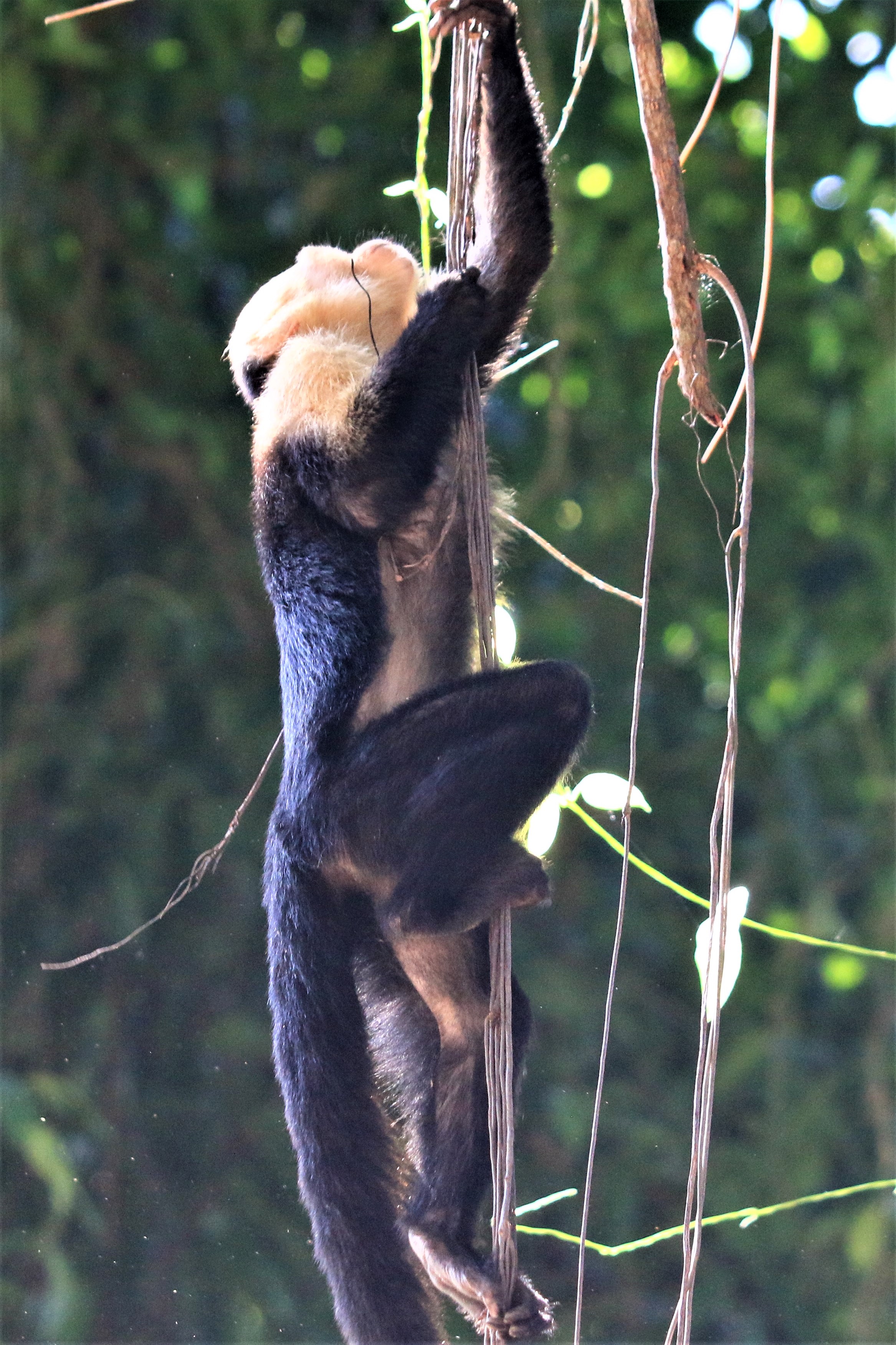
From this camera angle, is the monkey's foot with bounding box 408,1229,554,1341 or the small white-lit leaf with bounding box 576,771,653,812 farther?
the small white-lit leaf with bounding box 576,771,653,812

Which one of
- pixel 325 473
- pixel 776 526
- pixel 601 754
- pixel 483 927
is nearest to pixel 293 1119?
pixel 483 927

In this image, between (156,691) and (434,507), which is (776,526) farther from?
(434,507)

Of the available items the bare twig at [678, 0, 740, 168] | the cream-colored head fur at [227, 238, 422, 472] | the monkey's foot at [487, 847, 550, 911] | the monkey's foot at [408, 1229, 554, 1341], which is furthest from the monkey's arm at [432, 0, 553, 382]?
the monkey's foot at [408, 1229, 554, 1341]

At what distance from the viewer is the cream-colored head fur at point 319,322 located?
3.94ft

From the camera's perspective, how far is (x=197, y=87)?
8.23ft

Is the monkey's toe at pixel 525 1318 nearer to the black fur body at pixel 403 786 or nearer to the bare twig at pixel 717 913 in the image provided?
the black fur body at pixel 403 786

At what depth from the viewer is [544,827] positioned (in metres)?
1.20

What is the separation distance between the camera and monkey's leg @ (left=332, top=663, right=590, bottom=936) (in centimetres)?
100

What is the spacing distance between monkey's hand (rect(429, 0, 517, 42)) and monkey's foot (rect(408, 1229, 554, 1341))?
958 mm

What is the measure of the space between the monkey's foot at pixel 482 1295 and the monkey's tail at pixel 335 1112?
0.02 meters

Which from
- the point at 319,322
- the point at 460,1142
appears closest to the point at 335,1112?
the point at 460,1142

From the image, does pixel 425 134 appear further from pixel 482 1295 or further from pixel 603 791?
pixel 482 1295

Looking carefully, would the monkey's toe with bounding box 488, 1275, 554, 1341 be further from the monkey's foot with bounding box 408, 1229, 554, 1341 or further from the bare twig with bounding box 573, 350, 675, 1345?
the bare twig with bounding box 573, 350, 675, 1345

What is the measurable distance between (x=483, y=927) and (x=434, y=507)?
1.30 ft
